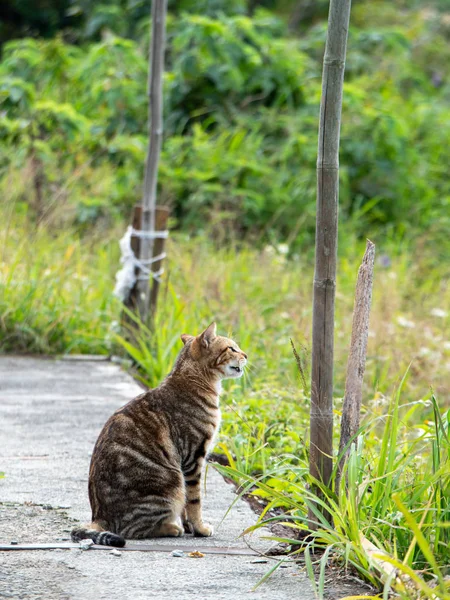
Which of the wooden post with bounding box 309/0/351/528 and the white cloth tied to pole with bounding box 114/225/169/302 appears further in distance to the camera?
the white cloth tied to pole with bounding box 114/225/169/302

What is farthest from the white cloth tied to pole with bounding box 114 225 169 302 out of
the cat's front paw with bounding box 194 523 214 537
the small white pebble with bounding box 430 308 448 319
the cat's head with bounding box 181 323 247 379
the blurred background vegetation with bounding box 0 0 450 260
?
the cat's front paw with bounding box 194 523 214 537

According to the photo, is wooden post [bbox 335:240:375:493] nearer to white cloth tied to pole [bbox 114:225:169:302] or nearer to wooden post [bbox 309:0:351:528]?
wooden post [bbox 309:0:351:528]

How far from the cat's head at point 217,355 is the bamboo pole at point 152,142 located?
305 cm

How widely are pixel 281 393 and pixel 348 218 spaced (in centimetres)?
682

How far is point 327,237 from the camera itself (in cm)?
347

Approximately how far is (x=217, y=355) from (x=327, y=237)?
1.03 metres

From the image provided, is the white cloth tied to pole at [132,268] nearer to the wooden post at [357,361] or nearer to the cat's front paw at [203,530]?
the cat's front paw at [203,530]

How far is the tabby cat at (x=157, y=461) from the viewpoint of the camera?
377 centimetres

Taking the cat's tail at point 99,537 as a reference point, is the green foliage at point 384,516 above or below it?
above

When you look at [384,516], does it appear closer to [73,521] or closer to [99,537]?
[99,537]

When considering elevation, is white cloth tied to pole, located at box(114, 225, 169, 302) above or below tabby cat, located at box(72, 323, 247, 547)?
above

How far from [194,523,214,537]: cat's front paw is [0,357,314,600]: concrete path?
39mm

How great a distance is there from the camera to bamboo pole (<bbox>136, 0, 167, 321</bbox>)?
7.34 meters

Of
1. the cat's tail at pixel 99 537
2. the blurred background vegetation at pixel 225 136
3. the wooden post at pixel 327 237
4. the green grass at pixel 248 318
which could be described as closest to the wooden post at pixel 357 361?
the wooden post at pixel 327 237
